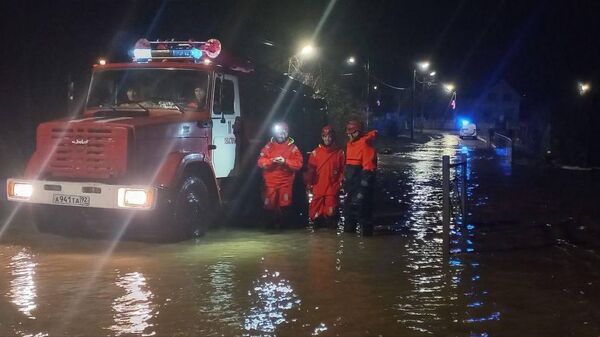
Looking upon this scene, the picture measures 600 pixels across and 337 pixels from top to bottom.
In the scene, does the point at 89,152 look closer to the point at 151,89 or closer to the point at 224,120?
the point at 151,89

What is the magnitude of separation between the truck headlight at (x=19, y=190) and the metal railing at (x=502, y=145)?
21615 mm

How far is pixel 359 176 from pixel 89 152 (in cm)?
381

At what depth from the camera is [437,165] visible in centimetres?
2570

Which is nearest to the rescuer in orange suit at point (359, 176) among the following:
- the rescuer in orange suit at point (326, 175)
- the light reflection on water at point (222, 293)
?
the rescuer in orange suit at point (326, 175)

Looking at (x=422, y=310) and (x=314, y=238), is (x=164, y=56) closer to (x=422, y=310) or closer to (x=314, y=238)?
(x=314, y=238)

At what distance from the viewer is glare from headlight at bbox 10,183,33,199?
934 centimetres

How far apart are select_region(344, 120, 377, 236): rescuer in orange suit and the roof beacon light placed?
227 cm

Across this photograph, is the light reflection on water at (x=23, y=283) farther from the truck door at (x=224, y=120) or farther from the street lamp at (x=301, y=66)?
the street lamp at (x=301, y=66)

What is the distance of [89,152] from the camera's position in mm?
9117

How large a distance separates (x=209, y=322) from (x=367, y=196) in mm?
4704

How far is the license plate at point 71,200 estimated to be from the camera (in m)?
9.02

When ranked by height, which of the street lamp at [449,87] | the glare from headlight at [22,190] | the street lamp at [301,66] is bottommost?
the glare from headlight at [22,190]

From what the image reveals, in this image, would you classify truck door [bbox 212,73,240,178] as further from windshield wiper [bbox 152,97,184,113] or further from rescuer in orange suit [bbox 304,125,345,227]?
rescuer in orange suit [bbox 304,125,345,227]

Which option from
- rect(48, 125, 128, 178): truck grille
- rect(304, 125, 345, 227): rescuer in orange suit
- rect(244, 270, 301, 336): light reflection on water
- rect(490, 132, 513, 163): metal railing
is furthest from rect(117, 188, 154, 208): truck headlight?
rect(490, 132, 513, 163): metal railing
